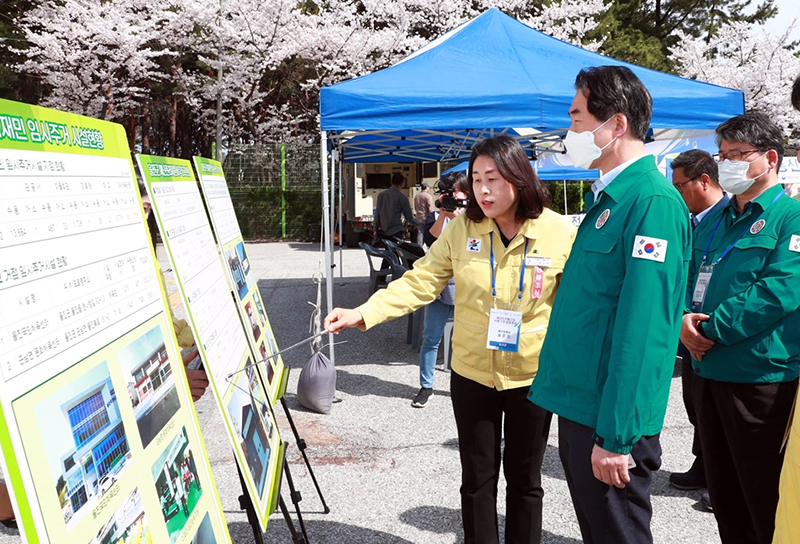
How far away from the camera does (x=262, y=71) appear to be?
19859 mm

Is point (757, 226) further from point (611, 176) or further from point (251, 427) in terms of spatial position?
point (251, 427)

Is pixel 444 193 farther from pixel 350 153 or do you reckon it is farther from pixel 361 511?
pixel 350 153

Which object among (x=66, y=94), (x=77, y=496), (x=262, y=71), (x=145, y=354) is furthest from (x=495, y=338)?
(x=66, y=94)

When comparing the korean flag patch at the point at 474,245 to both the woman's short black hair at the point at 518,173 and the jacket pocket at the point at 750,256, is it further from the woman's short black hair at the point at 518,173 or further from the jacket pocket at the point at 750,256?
the jacket pocket at the point at 750,256

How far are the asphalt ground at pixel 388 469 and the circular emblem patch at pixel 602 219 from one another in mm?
1392

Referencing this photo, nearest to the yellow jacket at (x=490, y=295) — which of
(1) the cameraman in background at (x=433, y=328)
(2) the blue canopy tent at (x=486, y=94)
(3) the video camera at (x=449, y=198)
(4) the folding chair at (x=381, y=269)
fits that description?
(3) the video camera at (x=449, y=198)

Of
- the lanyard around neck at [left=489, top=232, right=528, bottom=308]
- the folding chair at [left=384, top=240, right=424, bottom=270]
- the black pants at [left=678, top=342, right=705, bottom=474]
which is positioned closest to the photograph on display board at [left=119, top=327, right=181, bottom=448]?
the lanyard around neck at [left=489, top=232, right=528, bottom=308]

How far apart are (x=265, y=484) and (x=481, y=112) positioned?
4009 mm

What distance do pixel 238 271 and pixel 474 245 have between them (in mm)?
1014

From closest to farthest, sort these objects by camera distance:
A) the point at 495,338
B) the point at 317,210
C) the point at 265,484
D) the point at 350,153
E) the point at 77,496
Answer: the point at 77,496 → the point at 265,484 → the point at 495,338 → the point at 350,153 → the point at 317,210

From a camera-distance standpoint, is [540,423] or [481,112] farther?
[481,112]

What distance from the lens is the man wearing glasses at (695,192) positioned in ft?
11.9

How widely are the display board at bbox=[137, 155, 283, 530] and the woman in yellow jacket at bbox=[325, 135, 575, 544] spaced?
1.49 feet

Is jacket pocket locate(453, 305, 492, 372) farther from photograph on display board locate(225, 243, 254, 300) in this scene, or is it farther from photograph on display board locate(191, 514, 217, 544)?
photograph on display board locate(191, 514, 217, 544)
